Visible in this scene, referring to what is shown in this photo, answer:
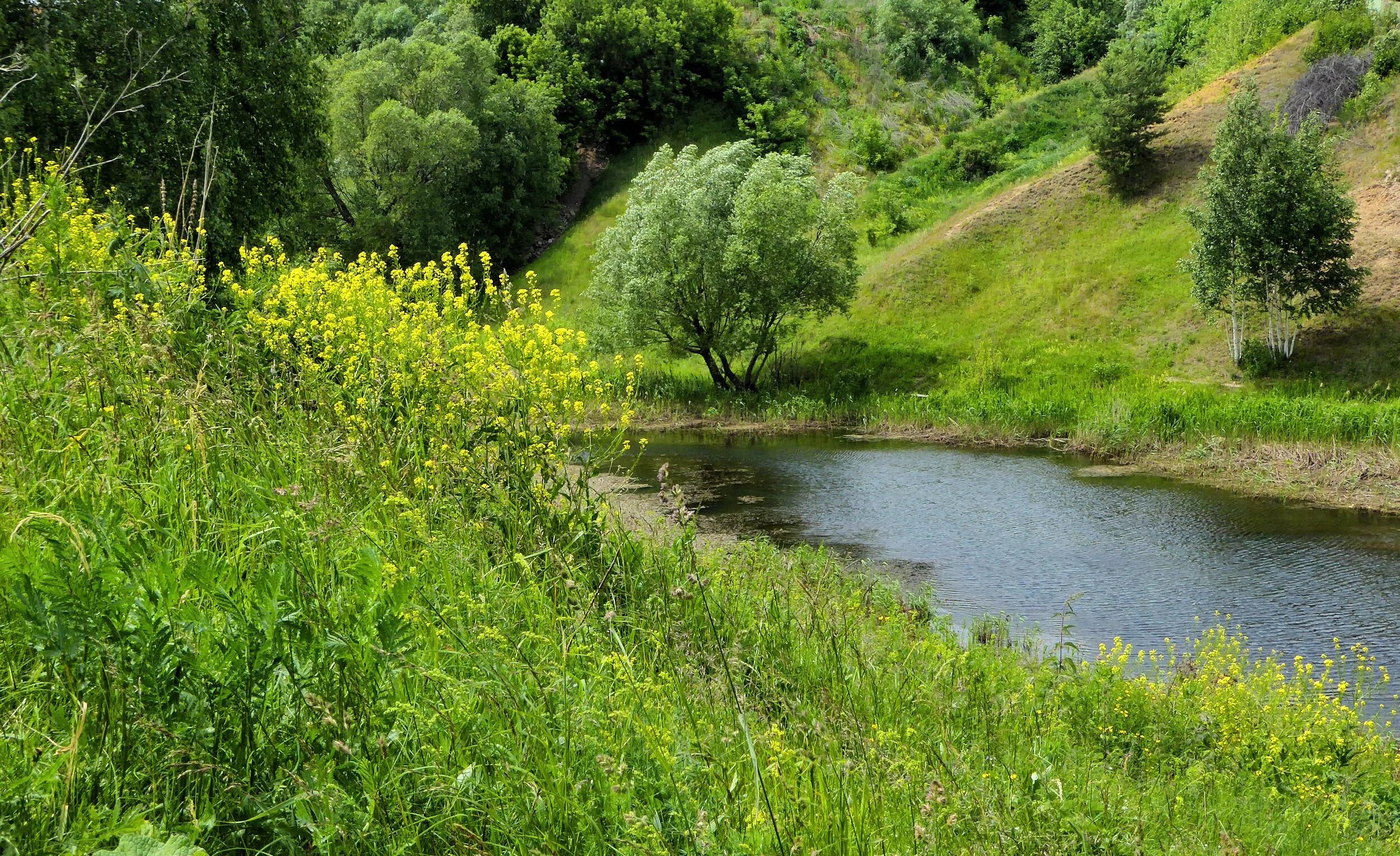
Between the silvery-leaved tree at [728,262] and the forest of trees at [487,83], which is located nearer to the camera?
the forest of trees at [487,83]

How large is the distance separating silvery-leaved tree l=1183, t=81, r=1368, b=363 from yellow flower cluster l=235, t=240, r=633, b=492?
19687mm

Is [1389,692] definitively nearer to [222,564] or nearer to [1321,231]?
[222,564]

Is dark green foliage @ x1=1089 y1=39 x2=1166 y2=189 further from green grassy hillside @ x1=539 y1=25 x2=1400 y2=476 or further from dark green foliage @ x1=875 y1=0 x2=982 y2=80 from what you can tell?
dark green foliage @ x1=875 y1=0 x2=982 y2=80

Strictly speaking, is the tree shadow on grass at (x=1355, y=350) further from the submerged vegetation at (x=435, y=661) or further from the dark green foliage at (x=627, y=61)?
the dark green foliage at (x=627, y=61)

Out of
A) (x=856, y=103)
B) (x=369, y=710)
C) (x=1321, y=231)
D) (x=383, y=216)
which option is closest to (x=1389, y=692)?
(x=369, y=710)

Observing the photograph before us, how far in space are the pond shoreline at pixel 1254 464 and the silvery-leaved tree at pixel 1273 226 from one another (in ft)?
15.3

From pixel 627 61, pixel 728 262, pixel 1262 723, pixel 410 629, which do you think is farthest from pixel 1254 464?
pixel 627 61

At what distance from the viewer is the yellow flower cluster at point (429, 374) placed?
20.1ft

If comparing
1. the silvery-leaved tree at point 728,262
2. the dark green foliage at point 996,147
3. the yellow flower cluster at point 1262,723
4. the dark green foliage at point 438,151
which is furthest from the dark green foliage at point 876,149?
the yellow flower cluster at point 1262,723

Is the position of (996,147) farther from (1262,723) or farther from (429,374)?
(429,374)

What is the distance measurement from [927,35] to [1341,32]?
2396 centimetres

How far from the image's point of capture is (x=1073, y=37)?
5106cm

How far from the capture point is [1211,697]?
7.24 m

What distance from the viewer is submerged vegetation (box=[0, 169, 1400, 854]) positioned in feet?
7.94
